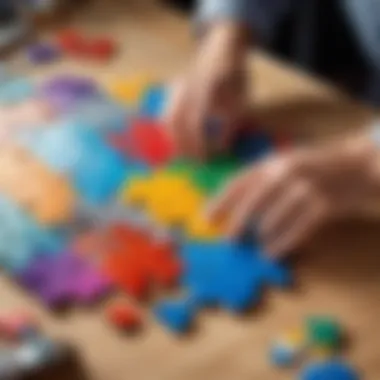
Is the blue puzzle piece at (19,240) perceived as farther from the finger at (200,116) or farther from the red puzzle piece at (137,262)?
the finger at (200,116)

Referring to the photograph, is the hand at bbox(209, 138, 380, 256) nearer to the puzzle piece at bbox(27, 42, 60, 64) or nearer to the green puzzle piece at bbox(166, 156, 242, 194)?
the green puzzle piece at bbox(166, 156, 242, 194)

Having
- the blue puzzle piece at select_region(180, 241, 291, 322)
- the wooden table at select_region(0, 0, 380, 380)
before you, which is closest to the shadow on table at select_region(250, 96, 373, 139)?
the wooden table at select_region(0, 0, 380, 380)

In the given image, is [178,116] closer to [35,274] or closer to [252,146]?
[252,146]

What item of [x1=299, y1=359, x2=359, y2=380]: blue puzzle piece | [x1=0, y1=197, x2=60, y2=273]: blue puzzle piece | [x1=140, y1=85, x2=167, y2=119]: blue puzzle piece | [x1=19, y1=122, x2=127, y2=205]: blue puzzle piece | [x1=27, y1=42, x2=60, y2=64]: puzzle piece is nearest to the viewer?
[x1=299, y1=359, x2=359, y2=380]: blue puzzle piece

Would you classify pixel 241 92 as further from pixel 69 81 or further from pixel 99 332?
pixel 99 332

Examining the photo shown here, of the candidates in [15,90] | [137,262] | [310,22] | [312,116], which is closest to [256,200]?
[137,262]

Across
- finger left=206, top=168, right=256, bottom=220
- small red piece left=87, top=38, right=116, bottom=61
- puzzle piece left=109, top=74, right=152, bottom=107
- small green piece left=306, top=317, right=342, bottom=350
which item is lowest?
small green piece left=306, top=317, right=342, bottom=350

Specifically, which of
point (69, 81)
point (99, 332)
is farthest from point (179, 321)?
point (69, 81)
